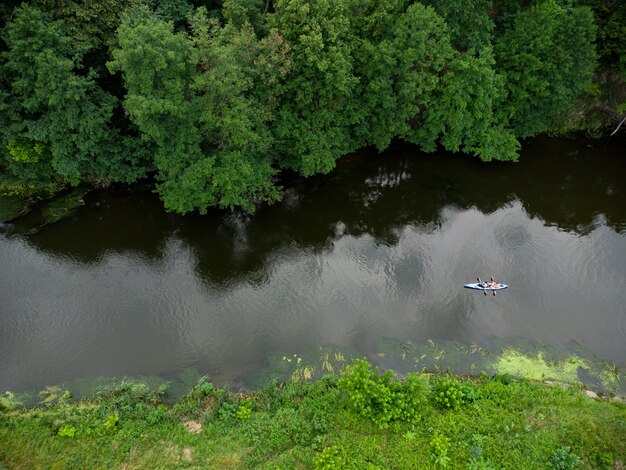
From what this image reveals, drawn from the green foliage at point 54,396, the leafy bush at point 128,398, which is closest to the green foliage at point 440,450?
the leafy bush at point 128,398

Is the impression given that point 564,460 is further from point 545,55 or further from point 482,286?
point 545,55

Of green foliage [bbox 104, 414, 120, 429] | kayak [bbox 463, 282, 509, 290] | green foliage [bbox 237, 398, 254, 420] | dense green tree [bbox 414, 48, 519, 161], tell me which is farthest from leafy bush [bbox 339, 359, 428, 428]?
dense green tree [bbox 414, 48, 519, 161]

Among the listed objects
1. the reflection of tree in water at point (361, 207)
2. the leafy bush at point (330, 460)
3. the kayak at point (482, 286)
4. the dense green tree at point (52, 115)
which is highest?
the dense green tree at point (52, 115)

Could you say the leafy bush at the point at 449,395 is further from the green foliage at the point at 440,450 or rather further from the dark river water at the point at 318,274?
the dark river water at the point at 318,274

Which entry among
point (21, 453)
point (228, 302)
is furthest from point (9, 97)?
point (21, 453)

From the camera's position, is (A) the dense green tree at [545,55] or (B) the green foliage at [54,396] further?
(A) the dense green tree at [545,55]

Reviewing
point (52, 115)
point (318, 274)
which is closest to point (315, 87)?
point (318, 274)
